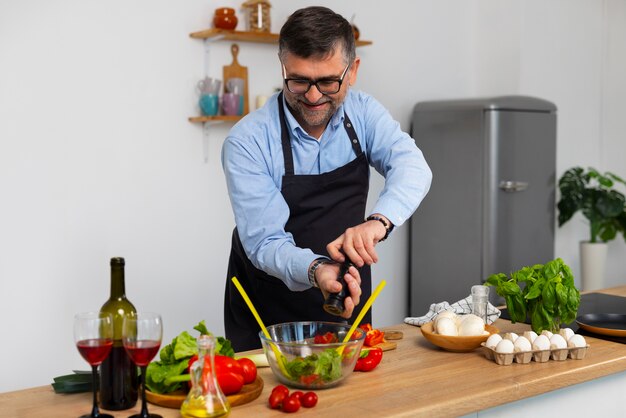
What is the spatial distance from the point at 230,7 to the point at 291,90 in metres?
2.17

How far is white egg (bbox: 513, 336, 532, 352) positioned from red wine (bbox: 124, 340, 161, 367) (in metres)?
1.00

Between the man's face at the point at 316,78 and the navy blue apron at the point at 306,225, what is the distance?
0.17 metres

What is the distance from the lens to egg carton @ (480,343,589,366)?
2.15 m

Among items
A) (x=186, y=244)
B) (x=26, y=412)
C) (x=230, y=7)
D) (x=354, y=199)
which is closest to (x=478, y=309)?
(x=354, y=199)

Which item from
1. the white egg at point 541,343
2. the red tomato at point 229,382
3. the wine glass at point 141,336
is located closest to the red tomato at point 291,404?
the red tomato at point 229,382

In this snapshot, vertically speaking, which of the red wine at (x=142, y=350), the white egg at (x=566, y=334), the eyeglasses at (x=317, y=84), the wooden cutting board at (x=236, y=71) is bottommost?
the white egg at (x=566, y=334)

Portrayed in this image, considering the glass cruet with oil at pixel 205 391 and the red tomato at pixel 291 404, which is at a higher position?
the glass cruet with oil at pixel 205 391

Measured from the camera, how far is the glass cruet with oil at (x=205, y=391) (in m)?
1.63

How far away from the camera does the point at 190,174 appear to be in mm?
4414

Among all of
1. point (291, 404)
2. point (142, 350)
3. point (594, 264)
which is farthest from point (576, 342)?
point (594, 264)

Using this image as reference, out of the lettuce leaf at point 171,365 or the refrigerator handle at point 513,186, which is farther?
the refrigerator handle at point 513,186

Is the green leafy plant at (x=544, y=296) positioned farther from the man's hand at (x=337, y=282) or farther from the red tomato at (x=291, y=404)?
the red tomato at (x=291, y=404)

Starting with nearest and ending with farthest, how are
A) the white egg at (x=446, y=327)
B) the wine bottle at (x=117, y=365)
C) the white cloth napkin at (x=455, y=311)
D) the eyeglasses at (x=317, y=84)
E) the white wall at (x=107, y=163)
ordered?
the wine bottle at (x=117, y=365) < the white egg at (x=446, y=327) < the eyeglasses at (x=317, y=84) < the white cloth napkin at (x=455, y=311) < the white wall at (x=107, y=163)

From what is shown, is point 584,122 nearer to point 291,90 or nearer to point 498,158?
point 498,158
